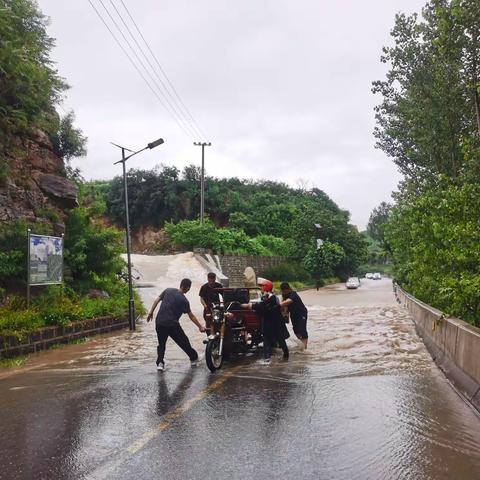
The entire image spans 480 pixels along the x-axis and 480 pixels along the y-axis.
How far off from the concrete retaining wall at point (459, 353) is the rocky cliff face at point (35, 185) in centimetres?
1210

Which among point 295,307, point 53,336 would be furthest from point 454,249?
point 53,336

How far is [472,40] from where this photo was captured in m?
12.1

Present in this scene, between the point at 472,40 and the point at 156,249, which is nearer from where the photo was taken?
the point at 472,40

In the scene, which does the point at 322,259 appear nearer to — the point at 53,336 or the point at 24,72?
the point at 24,72

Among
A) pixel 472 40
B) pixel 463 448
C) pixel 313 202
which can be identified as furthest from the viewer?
pixel 313 202

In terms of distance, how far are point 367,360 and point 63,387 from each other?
5726 mm

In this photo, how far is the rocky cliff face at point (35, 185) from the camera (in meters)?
16.9

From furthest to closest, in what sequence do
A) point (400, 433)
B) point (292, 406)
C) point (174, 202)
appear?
point (174, 202) < point (292, 406) < point (400, 433)

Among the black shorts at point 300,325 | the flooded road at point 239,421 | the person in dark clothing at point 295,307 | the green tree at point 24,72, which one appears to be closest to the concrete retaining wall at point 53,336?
the flooded road at point 239,421

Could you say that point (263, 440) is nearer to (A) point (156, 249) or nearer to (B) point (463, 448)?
(B) point (463, 448)

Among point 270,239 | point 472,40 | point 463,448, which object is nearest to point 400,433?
point 463,448

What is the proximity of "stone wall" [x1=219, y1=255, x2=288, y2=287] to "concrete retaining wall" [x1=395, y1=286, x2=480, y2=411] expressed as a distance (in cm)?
3389

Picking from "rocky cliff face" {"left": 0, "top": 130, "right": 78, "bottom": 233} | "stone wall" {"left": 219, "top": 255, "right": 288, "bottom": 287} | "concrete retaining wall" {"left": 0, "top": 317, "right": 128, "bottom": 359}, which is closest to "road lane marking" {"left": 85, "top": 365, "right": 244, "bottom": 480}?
"concrete retaining wall" {"left": 0, "top": 317, "right": 128, "bottom": 359}

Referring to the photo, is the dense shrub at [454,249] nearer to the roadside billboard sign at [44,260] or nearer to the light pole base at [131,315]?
the light pole base at [131,315]
